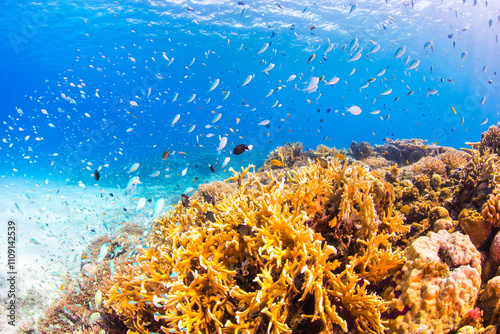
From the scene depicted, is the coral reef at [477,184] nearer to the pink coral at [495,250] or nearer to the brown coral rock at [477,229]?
the brown coral rock at [477,229]

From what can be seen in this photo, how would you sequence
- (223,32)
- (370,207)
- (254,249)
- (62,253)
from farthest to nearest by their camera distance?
1. (223,32)
2. (62,253)
3. (370,207)
4. (254,249)

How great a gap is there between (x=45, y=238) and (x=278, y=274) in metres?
13.6

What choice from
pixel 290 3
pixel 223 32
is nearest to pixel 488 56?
pixel 290 3

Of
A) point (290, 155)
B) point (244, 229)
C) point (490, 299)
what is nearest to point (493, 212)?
point (490, 299)

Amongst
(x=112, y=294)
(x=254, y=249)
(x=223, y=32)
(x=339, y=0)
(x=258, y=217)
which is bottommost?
(x=112, y=294)

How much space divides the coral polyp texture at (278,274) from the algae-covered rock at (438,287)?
0.41ft

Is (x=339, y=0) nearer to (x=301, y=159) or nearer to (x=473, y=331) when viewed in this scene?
(x=301, y=159)

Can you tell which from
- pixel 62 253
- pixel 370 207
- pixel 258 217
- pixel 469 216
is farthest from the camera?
pixel 62 253

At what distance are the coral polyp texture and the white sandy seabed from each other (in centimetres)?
580

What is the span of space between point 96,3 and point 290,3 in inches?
883

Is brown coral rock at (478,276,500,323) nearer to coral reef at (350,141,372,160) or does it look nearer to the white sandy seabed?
the white sandy seabed

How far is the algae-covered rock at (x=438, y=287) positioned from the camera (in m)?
2.01

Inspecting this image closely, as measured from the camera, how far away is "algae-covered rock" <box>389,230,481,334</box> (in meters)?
2.01

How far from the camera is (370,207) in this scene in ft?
8.45
